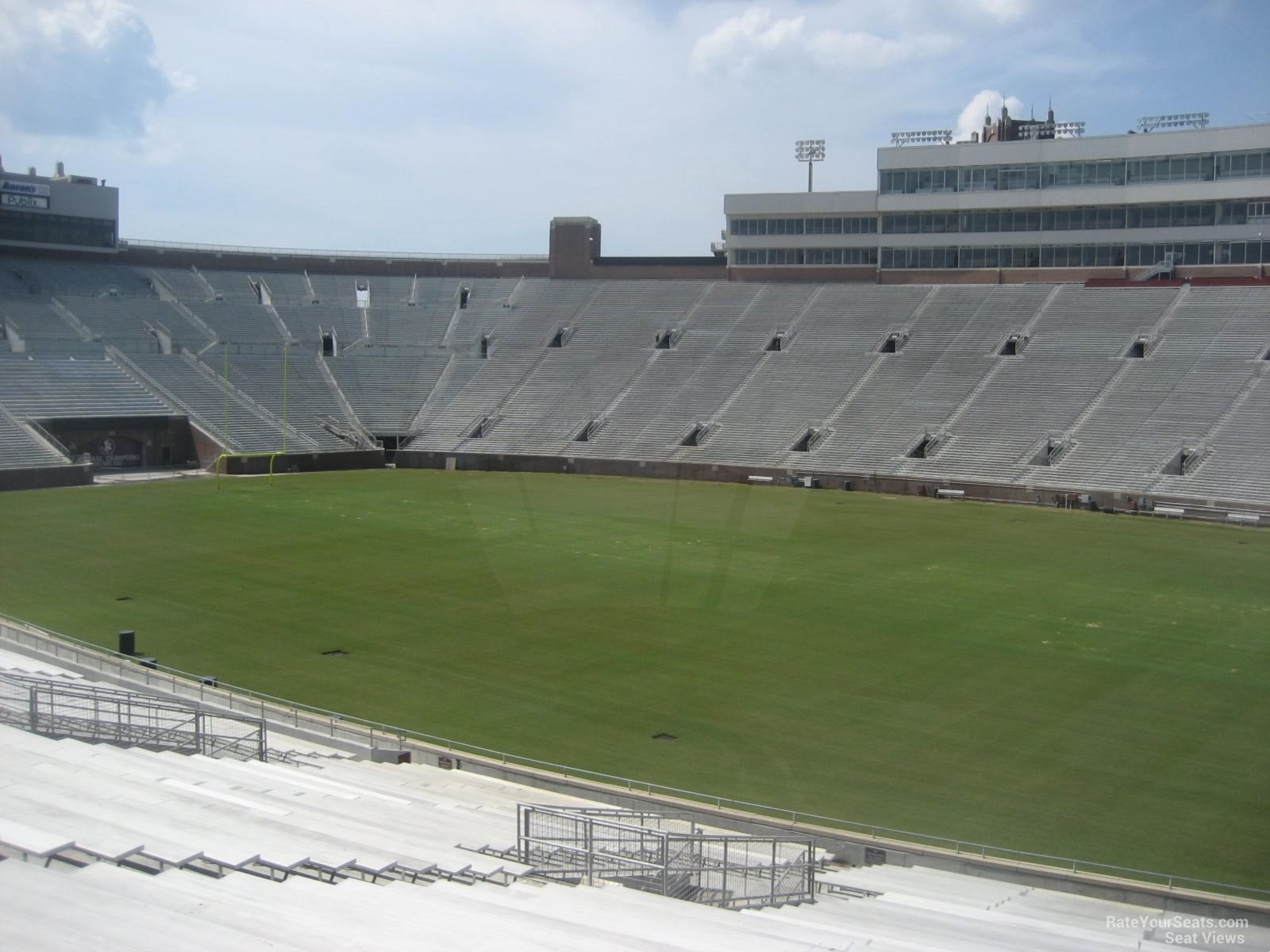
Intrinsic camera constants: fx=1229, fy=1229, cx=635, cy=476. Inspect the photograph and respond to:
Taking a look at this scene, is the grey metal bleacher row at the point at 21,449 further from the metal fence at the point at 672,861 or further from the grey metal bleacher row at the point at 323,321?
the metal fence at the point at 672,861

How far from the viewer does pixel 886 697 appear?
19781 mm

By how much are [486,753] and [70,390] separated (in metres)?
43.1

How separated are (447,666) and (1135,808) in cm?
1137

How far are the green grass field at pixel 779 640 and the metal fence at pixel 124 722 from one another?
121 inches

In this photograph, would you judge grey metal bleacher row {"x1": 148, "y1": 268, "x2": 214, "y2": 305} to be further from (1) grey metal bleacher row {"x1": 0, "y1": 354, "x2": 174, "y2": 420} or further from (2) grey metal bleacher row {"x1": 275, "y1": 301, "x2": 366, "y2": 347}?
(1) grey metal bleacher row {"x1": 0, "y1": 354, "x2": 174, "y2": 420}

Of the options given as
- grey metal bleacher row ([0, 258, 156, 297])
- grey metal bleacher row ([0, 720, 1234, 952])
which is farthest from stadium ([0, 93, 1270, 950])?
grey metal bleacher row ([0, 258, 156, 297])

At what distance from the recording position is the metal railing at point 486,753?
1311 cm

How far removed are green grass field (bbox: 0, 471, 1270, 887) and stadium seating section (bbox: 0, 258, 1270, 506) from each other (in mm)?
7791

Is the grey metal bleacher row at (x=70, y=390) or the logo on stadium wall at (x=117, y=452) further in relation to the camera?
the logo on stadium wall at (x=117, y=452)

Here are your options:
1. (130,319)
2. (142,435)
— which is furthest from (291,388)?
(142,435)

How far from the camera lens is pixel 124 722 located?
15977 millimetres

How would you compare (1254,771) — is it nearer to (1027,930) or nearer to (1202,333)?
(1027,930)

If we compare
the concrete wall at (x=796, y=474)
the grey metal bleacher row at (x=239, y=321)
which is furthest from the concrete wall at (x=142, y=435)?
the grey metal bleacher row at (x=239, y=321)

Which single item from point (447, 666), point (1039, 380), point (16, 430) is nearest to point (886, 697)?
point (447, 666)
